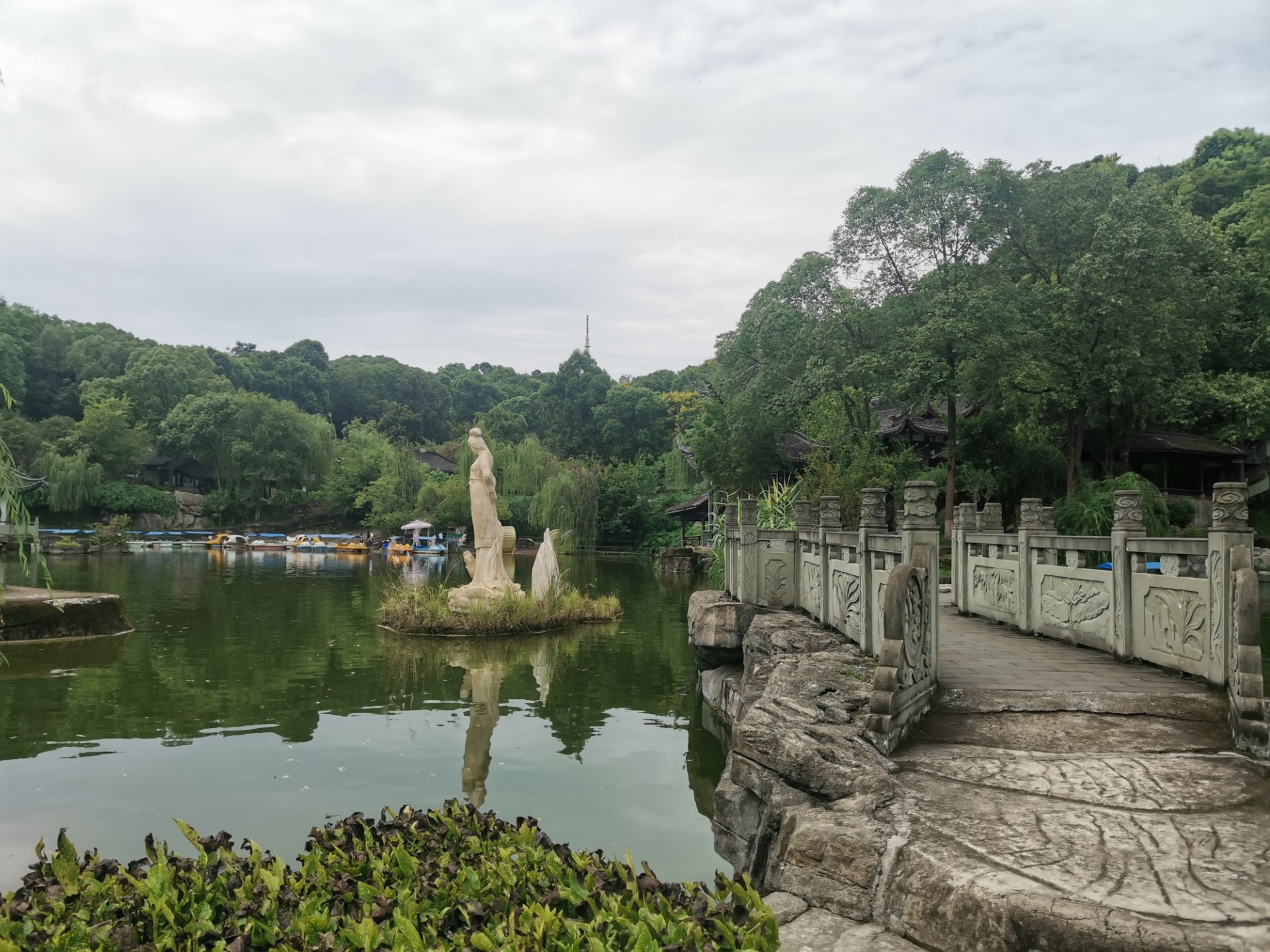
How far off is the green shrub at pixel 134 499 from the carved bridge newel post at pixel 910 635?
4226 cm

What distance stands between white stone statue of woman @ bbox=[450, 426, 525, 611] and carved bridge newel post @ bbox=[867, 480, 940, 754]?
944 cm

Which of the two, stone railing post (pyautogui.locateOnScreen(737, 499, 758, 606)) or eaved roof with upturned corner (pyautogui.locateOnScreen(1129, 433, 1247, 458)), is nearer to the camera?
stone railing post (pyautogui.locateOnScreen(737, 499, 758, 606))

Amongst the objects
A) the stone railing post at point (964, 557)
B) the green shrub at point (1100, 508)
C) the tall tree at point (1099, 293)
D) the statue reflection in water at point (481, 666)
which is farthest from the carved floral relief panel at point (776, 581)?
the tall tree at point (1099, 293)

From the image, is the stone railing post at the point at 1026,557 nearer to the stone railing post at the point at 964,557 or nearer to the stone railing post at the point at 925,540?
the stone railing post at the point at 964,557

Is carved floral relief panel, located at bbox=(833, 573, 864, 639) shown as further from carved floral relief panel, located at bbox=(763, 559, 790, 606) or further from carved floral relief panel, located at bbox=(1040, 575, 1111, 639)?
carved floral relief panel, located at bbox=(763, 559, 790, 606)

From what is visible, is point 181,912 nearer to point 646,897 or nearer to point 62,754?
point 646,897

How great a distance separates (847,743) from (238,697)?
22.5 feet

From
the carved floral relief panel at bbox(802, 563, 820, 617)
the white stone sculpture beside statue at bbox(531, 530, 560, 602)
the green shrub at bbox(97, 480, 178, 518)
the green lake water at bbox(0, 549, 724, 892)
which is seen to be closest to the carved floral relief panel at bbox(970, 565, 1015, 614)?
the carved floral relief panel at bbox(802, 563, 820, 617)

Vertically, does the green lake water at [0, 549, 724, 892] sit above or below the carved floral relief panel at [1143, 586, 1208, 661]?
below

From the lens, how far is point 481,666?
35.5 ft

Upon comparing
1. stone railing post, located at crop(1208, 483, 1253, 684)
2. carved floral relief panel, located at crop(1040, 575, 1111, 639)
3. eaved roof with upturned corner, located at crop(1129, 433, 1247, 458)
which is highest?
eaved roof with upturned corner, located at crop(1129, 433, 1247, 458)

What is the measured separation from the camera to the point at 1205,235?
20.6 meters

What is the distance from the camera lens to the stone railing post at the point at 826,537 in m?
7.54

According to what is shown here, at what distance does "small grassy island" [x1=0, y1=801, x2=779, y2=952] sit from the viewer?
269cm
